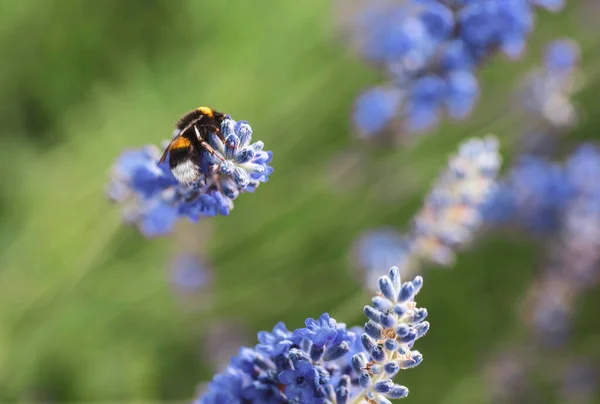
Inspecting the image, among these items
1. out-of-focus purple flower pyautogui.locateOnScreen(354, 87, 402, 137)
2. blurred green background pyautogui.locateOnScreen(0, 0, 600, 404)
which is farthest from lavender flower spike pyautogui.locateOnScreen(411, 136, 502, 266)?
blurred green background pyautogui.locateOnScreen(0, 0, 600, 404)

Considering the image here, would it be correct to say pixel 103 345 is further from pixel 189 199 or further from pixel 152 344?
pixel 189 199

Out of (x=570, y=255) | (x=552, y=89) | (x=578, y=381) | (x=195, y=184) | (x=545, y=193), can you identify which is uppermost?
(x=552, y=89)

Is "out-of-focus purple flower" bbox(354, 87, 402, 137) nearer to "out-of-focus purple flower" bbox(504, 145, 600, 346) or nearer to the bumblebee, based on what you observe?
"out-of-focus purple flower" bbox(504, 145, 600, 346)

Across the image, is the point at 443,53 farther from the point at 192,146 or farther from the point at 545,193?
the point at 545,193

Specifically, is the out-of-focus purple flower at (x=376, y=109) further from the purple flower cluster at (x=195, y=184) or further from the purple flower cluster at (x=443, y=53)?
the purple flower cluster at (x=195, y=184)

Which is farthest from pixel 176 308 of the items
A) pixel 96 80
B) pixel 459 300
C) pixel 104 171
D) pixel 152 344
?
pixel 459 300

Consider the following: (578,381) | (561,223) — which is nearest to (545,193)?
(561,223)
